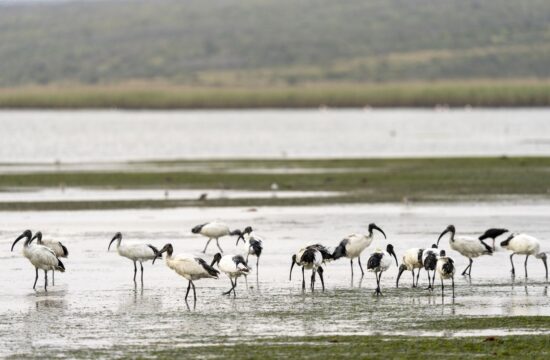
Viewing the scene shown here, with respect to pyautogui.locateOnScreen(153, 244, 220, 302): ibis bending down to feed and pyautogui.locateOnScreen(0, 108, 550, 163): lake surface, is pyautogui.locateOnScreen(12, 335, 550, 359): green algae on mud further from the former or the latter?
pyautogui.locateOnScreen(0, 108, 550, 163): lake surface

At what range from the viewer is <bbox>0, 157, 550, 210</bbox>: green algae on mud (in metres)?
33.9

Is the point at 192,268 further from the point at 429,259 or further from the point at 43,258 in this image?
the point at 429,259

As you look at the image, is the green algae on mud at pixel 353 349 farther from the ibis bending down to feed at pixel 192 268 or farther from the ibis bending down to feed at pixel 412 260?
the ibis bending down to feed at pixel 412 260

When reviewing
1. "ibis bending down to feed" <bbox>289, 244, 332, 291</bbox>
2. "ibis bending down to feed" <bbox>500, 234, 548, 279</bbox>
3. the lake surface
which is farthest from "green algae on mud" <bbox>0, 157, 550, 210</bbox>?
"ibis bending down to feed" <bbox>289, 244, 332, 291</bbox>

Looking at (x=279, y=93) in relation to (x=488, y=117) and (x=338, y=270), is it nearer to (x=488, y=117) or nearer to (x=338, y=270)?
(x=488, y=117)

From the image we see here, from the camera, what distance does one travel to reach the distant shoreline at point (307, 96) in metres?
132

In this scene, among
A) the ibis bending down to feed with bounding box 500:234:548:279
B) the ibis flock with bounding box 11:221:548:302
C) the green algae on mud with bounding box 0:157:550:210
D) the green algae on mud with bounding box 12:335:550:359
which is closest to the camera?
the green algae on mud with bounding box 12:335:550:359

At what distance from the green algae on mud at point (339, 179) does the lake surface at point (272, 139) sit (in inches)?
285

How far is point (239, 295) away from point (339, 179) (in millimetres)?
20732

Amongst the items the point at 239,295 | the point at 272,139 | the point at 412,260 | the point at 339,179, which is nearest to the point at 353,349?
the point at 239,295

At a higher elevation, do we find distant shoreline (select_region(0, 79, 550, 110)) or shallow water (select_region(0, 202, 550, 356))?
distant shoreline (select_region(0, 79, 550, 110))

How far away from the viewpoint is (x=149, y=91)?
155625 mm

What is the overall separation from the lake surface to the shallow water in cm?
2598

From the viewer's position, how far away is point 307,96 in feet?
461
